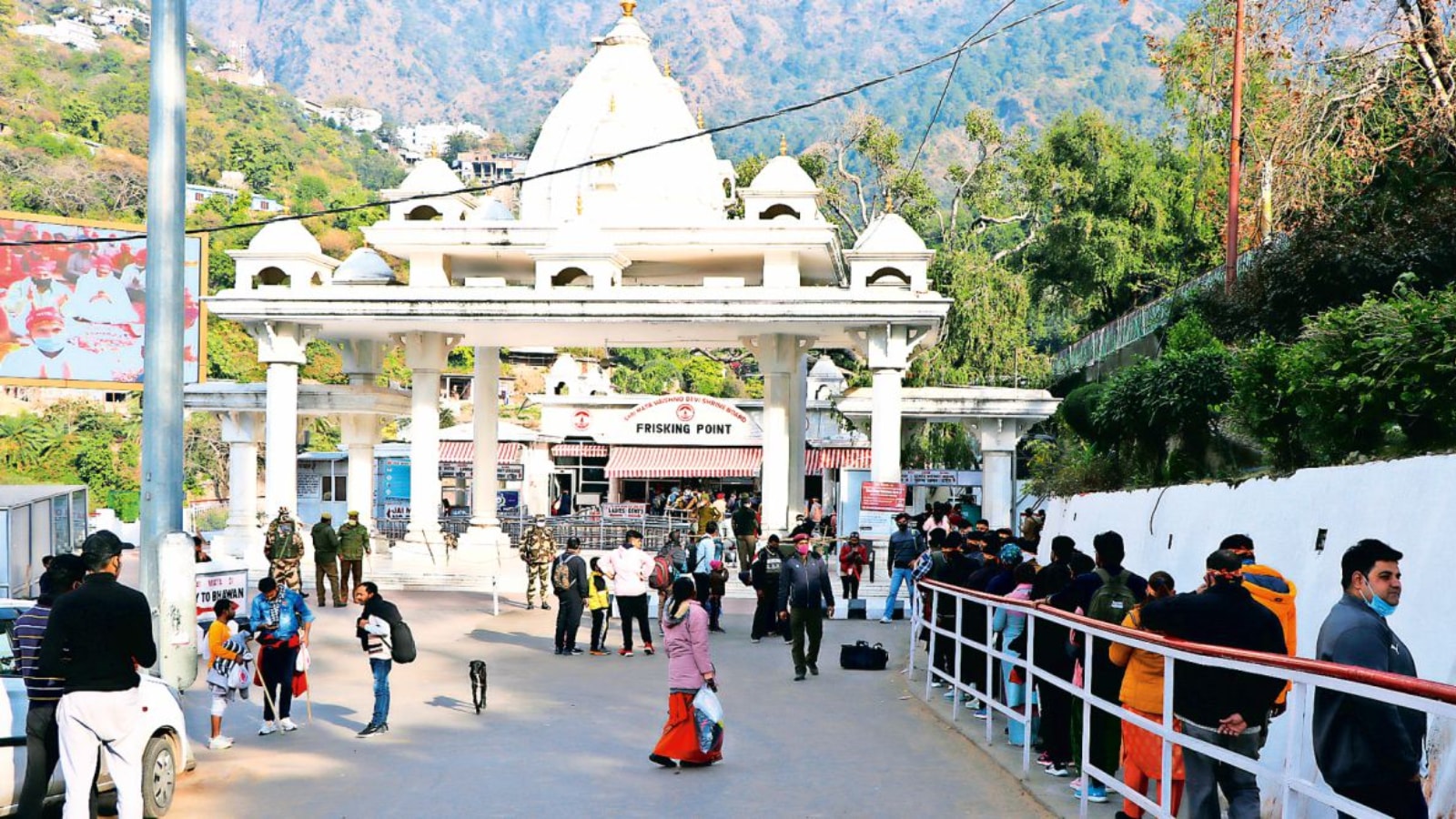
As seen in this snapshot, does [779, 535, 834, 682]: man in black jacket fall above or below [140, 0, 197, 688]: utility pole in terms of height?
below

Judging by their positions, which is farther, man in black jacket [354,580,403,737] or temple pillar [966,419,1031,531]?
temple pillar [966,419,1031,531]

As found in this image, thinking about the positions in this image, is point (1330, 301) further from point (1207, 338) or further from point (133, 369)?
point (133, 369)

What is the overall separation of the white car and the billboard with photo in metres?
37.9

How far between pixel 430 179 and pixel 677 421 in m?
11.2

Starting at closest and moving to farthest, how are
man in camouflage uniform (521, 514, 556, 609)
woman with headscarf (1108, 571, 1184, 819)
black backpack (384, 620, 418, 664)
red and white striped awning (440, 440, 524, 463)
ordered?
1. woman with headscarf (1108, 571, 1184, 819)
2. black backpack (384, 620, 418, 664)
3. man in camouflage uniform (521, 514, 556, 609)
4. red and white striped awning (440, 440, 524, 463)

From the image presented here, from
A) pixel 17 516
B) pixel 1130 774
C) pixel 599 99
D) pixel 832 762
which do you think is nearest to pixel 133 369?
pixel 599 99

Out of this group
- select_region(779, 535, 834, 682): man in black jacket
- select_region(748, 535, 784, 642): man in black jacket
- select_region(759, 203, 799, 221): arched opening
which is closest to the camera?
select_region(779, 535, 834, 682): man in black jacket

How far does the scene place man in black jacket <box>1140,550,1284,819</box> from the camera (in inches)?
268

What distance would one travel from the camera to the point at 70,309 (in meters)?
46.6

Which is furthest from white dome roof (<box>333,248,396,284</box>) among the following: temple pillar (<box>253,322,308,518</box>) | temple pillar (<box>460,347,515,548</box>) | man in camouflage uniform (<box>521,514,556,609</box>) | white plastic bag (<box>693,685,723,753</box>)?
white plastic bag (<box>693,685,723,753</box>)

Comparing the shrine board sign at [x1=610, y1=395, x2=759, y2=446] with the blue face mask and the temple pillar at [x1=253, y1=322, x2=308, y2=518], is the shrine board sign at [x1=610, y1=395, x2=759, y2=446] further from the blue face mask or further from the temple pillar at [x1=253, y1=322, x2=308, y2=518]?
the blue face mask

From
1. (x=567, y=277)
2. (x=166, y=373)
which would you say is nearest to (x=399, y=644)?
(x=166, y=373)

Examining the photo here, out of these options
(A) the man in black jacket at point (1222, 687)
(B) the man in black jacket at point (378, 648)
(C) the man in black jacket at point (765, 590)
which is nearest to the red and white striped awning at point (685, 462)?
(C) the man in black jacket at point (765, 590)

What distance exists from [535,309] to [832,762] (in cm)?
1779
